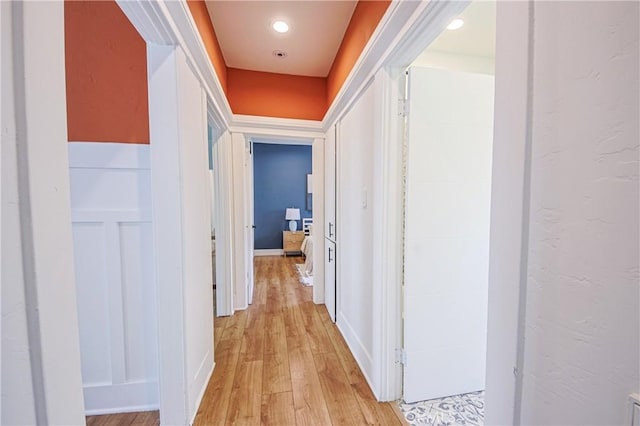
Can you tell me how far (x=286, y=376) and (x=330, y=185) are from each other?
1.80 m

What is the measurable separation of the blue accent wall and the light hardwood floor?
3.18 metres

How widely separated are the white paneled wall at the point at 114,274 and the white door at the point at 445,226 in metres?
1.55

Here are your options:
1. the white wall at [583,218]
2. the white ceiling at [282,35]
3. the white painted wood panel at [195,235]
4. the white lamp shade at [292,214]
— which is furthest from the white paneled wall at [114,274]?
the white lamp shade at [292,214]

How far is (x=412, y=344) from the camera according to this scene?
1.61 m

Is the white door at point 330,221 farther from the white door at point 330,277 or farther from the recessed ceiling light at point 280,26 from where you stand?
the recessed ceiling light at point 280,26

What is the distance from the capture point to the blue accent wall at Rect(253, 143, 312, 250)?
6.06m

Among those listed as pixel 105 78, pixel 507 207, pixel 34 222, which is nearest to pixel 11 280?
pixel 34 222

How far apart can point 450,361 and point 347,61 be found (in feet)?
7.73

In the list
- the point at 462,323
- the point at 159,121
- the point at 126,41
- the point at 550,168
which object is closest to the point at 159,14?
the point at 159,121

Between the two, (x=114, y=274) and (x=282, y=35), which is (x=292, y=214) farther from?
(x=114, y=274)

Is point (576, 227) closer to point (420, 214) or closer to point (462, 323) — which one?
point (420, 214)

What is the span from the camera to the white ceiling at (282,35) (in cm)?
196

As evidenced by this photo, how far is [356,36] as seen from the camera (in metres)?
1.96

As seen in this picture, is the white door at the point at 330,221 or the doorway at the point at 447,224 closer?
the doorway at the point at 447,224
